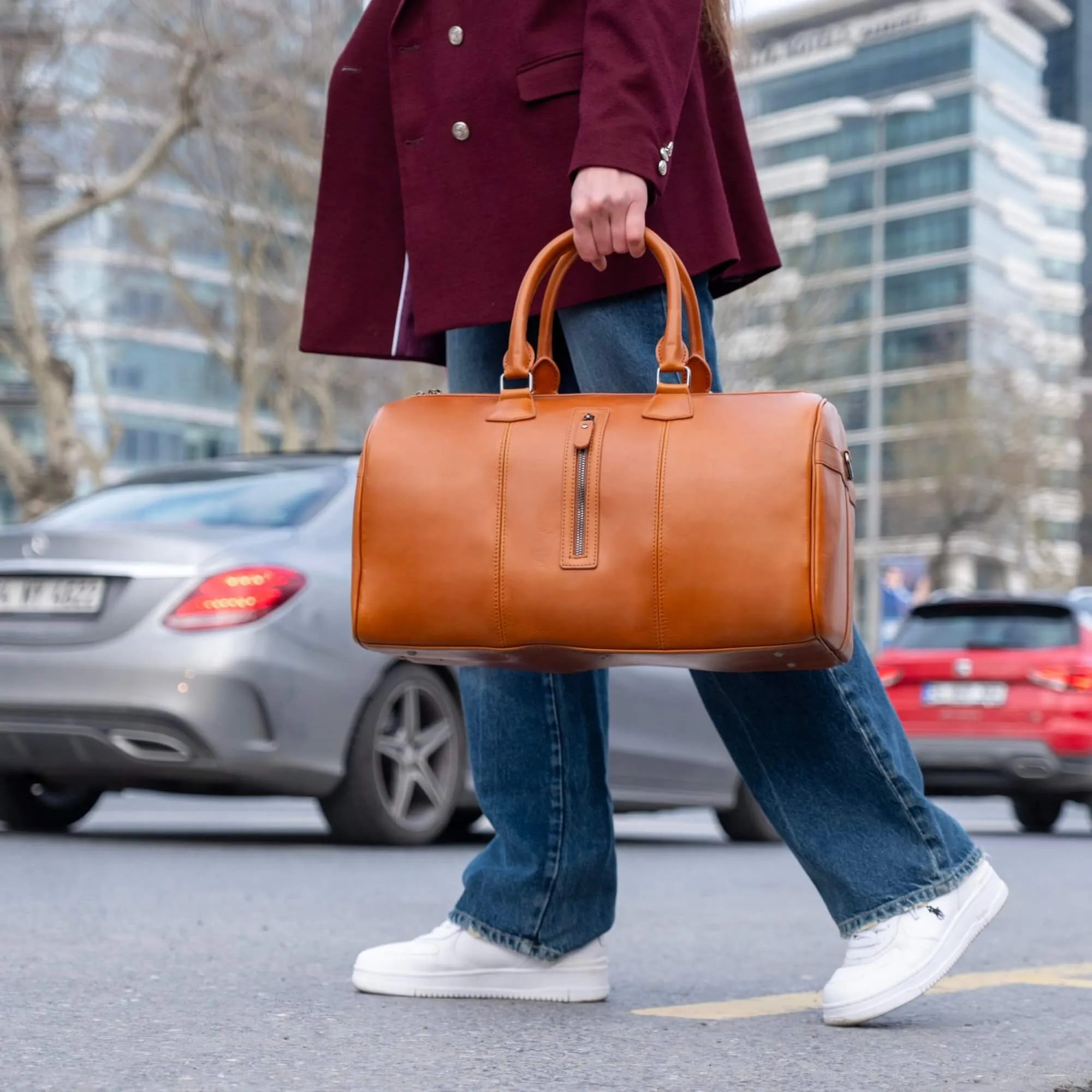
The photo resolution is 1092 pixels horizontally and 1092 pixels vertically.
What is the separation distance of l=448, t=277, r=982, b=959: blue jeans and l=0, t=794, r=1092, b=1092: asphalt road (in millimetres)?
179

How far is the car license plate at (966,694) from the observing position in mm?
11531

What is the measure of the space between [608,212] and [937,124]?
9374cm

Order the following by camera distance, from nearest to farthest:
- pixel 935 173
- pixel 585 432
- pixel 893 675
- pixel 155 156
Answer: pixel 585 432 → pixel 893 675 → pixel 155 156 → pixel 935 173

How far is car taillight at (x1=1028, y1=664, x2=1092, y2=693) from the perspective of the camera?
11367mm

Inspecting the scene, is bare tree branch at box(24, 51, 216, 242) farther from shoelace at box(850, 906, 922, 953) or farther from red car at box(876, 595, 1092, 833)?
shoelace at box(850, 906, 922, 953)

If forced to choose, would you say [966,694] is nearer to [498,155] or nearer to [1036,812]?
[1036,812]

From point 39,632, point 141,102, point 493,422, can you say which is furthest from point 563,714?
point 141,102

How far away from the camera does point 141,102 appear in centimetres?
2538

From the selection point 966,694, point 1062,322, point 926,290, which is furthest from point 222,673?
point 1062,322

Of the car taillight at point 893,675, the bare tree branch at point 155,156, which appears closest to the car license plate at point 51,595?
the car taillight at point 893,675

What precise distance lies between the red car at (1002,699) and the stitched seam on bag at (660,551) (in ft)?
28.3

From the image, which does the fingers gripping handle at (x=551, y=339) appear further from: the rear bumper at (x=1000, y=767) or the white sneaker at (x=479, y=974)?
the rear bumper at (x=1000, y=767)

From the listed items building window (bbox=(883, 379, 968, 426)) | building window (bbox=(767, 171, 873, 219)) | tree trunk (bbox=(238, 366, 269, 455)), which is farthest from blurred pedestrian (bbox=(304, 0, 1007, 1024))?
building window (bbox=(767, 171, 873, 219))

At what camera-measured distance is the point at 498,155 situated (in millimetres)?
3141
